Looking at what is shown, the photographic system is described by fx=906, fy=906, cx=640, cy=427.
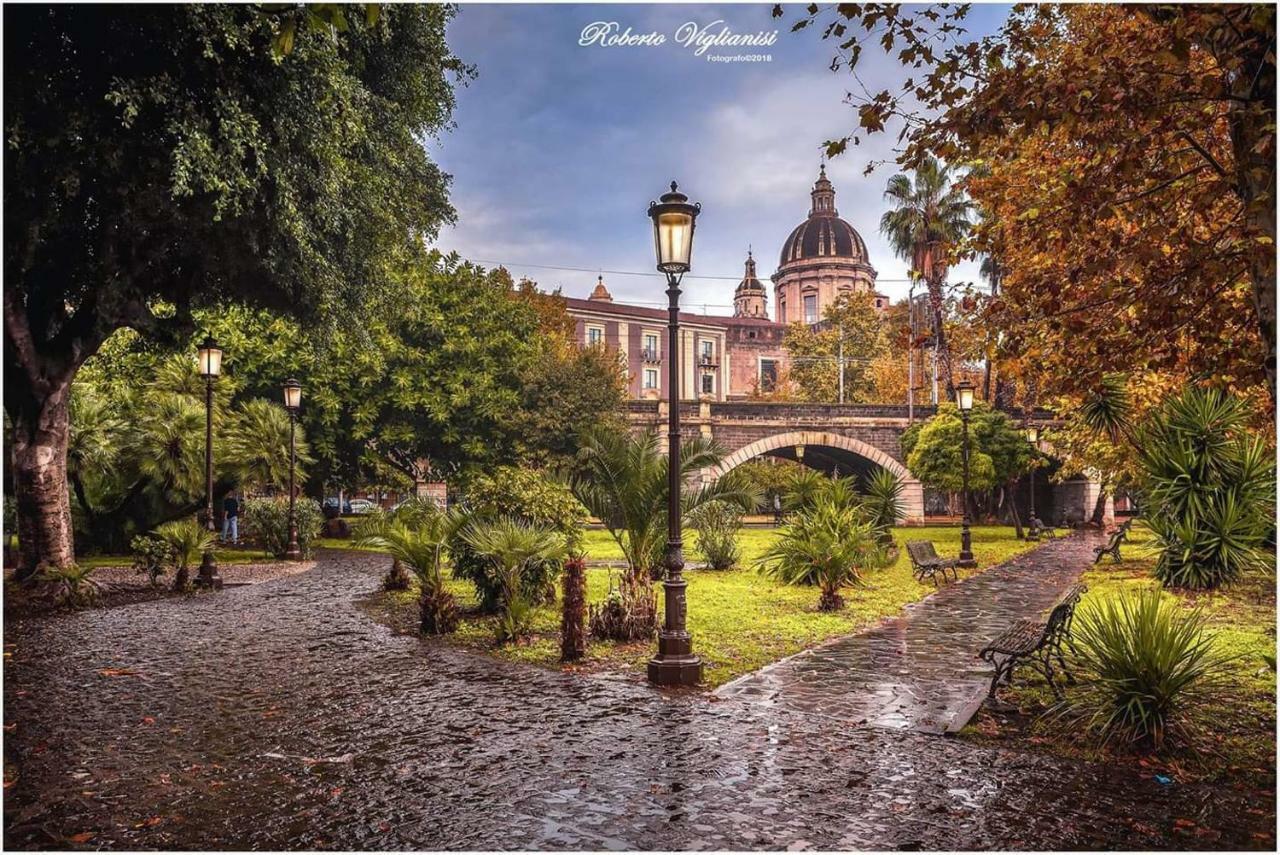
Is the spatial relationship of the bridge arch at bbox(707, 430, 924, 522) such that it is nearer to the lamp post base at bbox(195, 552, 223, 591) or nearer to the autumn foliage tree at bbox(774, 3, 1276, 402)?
the lamp post base at bbox(195, 552, 223, 591)

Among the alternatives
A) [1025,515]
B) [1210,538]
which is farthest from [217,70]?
[1025,515]

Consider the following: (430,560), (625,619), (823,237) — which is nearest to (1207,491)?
(625,619)

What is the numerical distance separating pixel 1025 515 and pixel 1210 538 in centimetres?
3221

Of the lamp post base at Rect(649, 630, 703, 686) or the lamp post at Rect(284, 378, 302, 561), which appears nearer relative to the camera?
the lamp post base at Rect(649, 630, 703, 686)

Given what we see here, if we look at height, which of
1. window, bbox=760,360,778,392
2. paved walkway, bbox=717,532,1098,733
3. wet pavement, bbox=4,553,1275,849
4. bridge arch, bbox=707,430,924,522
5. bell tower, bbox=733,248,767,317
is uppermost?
bell tower, bbox=733,248,767,317

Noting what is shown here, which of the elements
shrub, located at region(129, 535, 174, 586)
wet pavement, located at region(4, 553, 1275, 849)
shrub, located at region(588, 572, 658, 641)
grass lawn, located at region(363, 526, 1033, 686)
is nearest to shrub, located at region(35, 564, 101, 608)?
shrub, located at region(129, 535, 174, 586)

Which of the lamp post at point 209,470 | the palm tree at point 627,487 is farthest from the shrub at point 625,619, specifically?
the lamp post at point 209,470

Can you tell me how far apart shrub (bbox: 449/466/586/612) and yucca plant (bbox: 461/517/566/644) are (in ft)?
0.55

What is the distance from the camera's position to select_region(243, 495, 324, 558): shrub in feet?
72.7

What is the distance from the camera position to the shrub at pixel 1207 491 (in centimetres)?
1301

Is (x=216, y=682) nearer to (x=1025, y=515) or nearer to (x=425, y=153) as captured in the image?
(x=425, y=153)

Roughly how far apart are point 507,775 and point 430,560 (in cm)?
583

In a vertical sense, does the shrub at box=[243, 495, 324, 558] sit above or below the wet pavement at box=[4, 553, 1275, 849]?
above

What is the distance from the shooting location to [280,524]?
Answer: 22281mm
